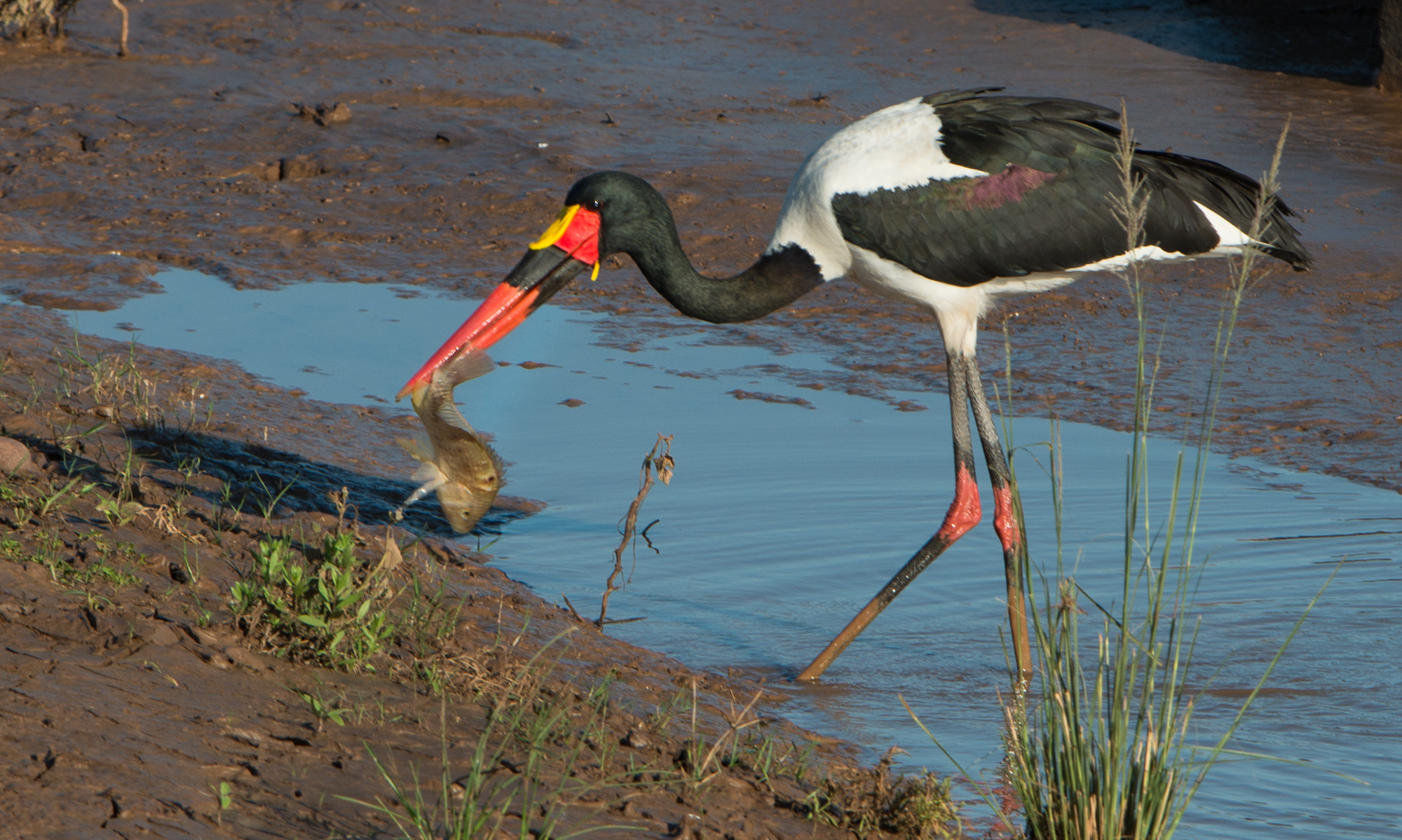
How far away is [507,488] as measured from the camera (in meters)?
4.95

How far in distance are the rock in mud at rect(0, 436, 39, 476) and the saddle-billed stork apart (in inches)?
45.0

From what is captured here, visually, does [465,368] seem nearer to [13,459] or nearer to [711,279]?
[711,279]

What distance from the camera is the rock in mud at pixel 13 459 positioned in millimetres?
3551

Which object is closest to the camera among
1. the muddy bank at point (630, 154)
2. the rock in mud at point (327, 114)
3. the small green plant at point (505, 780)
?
the small green plant at point (505, 780)

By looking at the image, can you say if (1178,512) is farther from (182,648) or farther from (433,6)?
(433,6)

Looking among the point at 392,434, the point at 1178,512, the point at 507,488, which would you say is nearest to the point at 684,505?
the point at 507,488

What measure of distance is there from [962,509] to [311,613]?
6.38 ft

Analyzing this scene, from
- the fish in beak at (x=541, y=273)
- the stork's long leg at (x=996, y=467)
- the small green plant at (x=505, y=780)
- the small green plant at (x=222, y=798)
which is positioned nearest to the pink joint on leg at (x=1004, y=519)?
the stork's long leg at (x=996, y=467)

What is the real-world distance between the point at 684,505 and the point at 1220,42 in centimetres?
803

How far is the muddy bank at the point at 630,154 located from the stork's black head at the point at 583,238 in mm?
1606

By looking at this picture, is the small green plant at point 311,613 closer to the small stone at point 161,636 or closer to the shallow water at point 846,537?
the small stone at point 161,636

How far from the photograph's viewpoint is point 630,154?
837 centimetres

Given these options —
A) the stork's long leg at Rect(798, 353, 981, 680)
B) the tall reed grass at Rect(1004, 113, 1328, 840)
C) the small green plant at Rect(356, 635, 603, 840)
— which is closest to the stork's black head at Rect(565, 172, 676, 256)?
the stork's long leg at Rect(798, 353, 981, 680)

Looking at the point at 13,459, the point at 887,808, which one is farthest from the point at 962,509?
the point at 13,459
